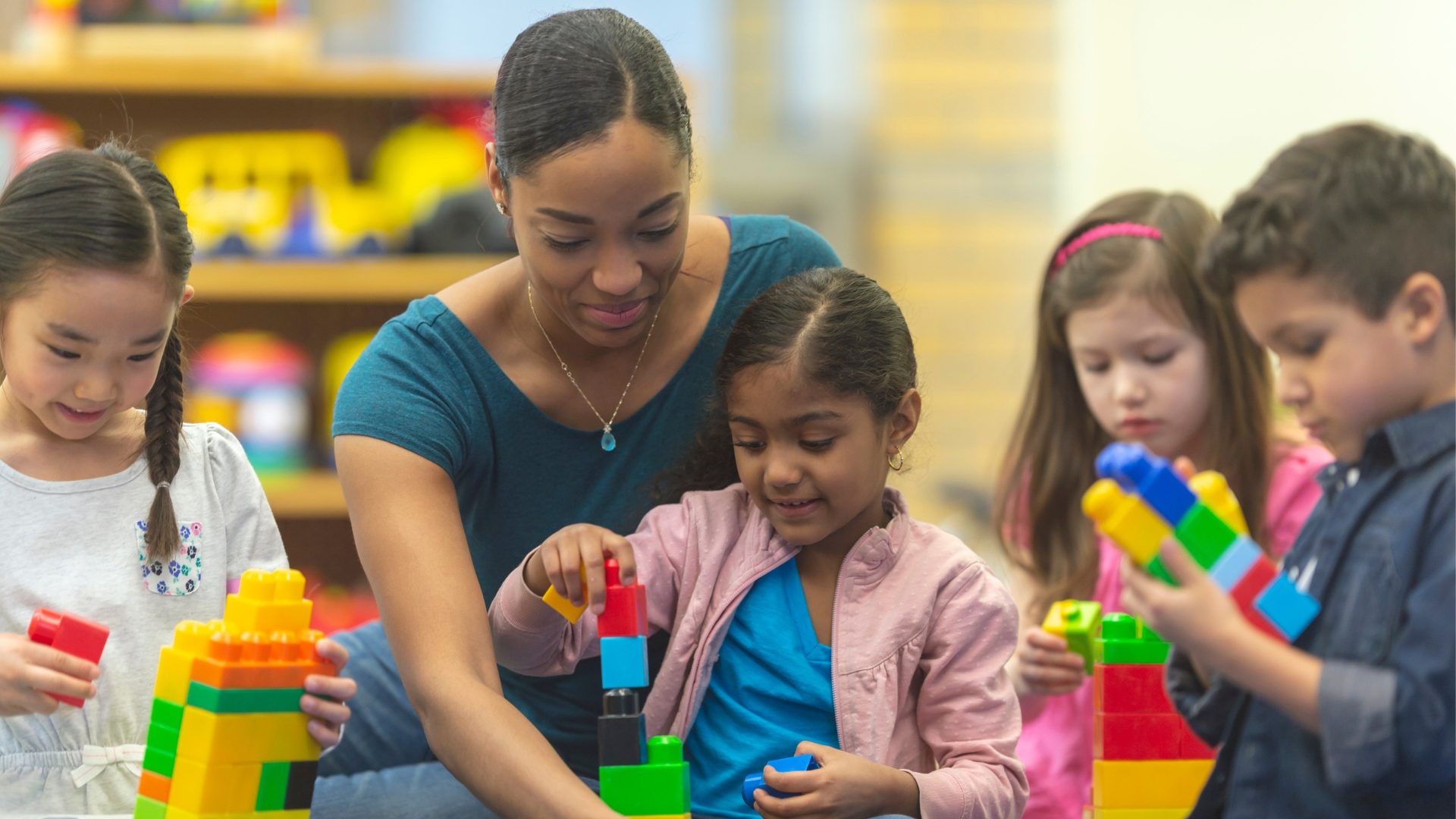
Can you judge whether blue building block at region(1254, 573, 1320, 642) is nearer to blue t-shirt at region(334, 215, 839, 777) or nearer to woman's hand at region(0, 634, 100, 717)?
blue t-shirt at region(334, 215, 839, 777)


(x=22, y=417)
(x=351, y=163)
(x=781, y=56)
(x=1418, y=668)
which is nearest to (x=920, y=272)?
(x=781, y=56)

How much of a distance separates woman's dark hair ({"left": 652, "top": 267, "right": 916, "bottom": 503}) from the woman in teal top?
12cm

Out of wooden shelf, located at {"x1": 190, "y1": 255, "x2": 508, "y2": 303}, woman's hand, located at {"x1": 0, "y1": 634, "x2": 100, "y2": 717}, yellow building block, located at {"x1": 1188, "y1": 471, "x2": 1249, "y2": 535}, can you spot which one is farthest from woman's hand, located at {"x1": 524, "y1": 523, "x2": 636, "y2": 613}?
wooden shelf, located at {"x1": 190, "y1": 255, "x2": 508, "y2": 303}

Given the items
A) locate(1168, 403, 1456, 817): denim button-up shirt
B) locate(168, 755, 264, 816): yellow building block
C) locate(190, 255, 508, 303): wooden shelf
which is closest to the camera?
locate(1168, 403, 1456, 817): denim button-up shirt

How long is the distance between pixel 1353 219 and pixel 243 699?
39.0 inches

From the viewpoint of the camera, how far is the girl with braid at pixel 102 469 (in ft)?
4.99

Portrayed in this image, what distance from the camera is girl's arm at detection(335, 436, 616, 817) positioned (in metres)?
1.40

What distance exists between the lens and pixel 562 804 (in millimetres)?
1338

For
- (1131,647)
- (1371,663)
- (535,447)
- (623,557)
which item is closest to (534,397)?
(535,447)

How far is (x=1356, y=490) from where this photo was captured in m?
1.18

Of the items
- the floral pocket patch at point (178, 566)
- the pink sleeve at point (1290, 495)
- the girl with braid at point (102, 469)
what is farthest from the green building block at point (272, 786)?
the pink sleeve at point (1290, 495)

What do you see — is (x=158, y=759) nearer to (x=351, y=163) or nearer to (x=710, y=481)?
(x=710, y=481)

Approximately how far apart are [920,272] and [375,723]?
9.94ft

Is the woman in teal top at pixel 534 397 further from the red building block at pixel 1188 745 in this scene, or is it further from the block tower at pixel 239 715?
the red building block at pixel 1188 745
